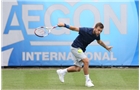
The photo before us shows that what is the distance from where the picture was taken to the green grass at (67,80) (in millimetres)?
10273

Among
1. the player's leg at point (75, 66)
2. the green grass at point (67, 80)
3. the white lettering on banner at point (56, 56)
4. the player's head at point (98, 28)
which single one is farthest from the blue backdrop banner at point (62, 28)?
the player's head at point (98, 28)

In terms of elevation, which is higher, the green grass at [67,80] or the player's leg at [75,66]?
the player's leg at [75,66]

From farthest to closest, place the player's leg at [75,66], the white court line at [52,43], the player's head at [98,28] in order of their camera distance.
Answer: the white court line at [52,43] < the player's leg at [75,66] < the player's head at [98,28]

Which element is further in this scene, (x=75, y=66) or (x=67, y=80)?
(x=67, y=80)

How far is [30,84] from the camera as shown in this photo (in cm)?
A: 1073

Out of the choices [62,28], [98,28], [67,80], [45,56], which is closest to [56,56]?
[45,56]

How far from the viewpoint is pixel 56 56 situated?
13477 millimetres

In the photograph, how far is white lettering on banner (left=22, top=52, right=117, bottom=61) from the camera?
44.2 feet

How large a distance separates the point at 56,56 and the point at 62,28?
30.2 inches

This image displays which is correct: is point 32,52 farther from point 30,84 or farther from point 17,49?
point 30,84

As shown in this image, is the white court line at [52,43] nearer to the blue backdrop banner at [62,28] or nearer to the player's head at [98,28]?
the blue backdrop banner at [62,28]

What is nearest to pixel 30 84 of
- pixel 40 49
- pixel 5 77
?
pixel 5 77

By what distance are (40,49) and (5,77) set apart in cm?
181

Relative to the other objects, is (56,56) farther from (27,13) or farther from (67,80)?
(67,80)
